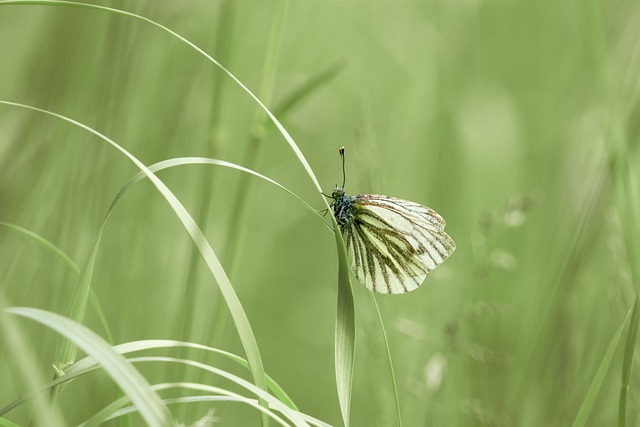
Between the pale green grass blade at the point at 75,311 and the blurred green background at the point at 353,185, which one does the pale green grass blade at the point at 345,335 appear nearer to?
the pale green grass blade at the point at 75,311

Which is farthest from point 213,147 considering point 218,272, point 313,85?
point 218,272

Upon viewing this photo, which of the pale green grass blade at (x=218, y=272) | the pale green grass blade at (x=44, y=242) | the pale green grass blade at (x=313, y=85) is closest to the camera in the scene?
the pale green grass blade at (x=218, y=272)

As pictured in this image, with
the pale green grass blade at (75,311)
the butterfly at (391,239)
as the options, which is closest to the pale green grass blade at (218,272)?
the pale green grass blade at (75,311)

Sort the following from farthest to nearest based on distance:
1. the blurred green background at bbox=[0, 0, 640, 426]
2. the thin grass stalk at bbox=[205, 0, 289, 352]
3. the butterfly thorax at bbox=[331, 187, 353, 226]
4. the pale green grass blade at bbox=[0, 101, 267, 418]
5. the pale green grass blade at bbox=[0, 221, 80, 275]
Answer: the butterfly thorax at bbox=[331, 187, 353, 226] < the blurred green background at bbox=[0, 0, 640, 426] < the thin grass stalk at bbox=[205, 0, 289, 352] < the pale green grass blade at bbox=[0, 221, 80, 275] < the pale green grass blade at bbox=[0, 101, 267, 418]

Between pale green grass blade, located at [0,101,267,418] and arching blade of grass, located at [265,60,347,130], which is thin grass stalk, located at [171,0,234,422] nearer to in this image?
arching blade of grass, located at [265,60,347,130]

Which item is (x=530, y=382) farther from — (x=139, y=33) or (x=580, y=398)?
(x=139, y=33)

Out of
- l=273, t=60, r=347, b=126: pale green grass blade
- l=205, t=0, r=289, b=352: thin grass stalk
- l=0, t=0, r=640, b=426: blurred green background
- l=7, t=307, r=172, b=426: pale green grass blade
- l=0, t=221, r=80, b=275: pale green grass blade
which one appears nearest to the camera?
l=7, t=307, r=172, b=426: pale green grass blade

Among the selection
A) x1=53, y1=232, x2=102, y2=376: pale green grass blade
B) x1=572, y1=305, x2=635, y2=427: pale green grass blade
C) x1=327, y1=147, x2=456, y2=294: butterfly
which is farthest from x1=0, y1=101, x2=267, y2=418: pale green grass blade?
x1=327, y1=147, x2=456, y2=294: butterfly
